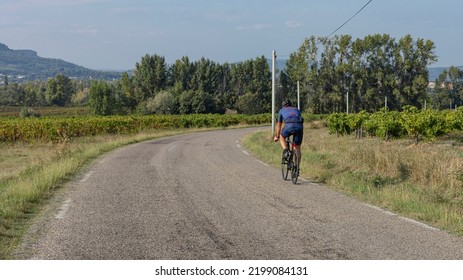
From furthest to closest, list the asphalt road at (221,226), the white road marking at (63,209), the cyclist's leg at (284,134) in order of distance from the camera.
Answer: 1. the cyclist's leg at (284,134)
2. the white road marking at (63,209)
3. the asphalt road at (221,226)

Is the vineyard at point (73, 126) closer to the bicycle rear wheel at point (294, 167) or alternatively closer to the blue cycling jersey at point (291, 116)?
the blue cycling jersey at point (291, 116)

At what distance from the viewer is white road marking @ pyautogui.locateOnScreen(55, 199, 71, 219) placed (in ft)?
24.9

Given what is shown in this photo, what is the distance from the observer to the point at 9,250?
5461 millimetres

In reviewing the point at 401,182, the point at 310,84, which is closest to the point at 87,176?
the point at 401,182

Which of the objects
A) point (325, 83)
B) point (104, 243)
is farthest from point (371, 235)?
point (325, 83)

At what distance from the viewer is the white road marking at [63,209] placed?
7590 millimetres

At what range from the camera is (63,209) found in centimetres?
820

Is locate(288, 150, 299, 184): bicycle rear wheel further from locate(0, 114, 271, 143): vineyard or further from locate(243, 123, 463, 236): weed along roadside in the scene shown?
locate(0, 114, 271, 143): vineyard

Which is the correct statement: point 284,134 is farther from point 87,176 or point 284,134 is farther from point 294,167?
point 87,176

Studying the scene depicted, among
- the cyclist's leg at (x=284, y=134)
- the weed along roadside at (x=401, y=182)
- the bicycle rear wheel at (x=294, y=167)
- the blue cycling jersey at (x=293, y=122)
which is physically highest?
the blue cycling jersey at (x=293, y=122)

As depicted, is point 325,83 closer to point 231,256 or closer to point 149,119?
point 149,119

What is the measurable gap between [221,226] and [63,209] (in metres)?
2.94

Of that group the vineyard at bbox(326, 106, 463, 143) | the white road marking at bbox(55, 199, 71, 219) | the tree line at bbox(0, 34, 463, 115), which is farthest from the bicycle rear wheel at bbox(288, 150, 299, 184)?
the tree line at bbox(0, 34, 463, 115)

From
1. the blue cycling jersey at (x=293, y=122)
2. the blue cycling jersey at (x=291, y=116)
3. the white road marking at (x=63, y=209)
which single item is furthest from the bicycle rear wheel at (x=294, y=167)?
the white road marking at (x=63, y=209)
